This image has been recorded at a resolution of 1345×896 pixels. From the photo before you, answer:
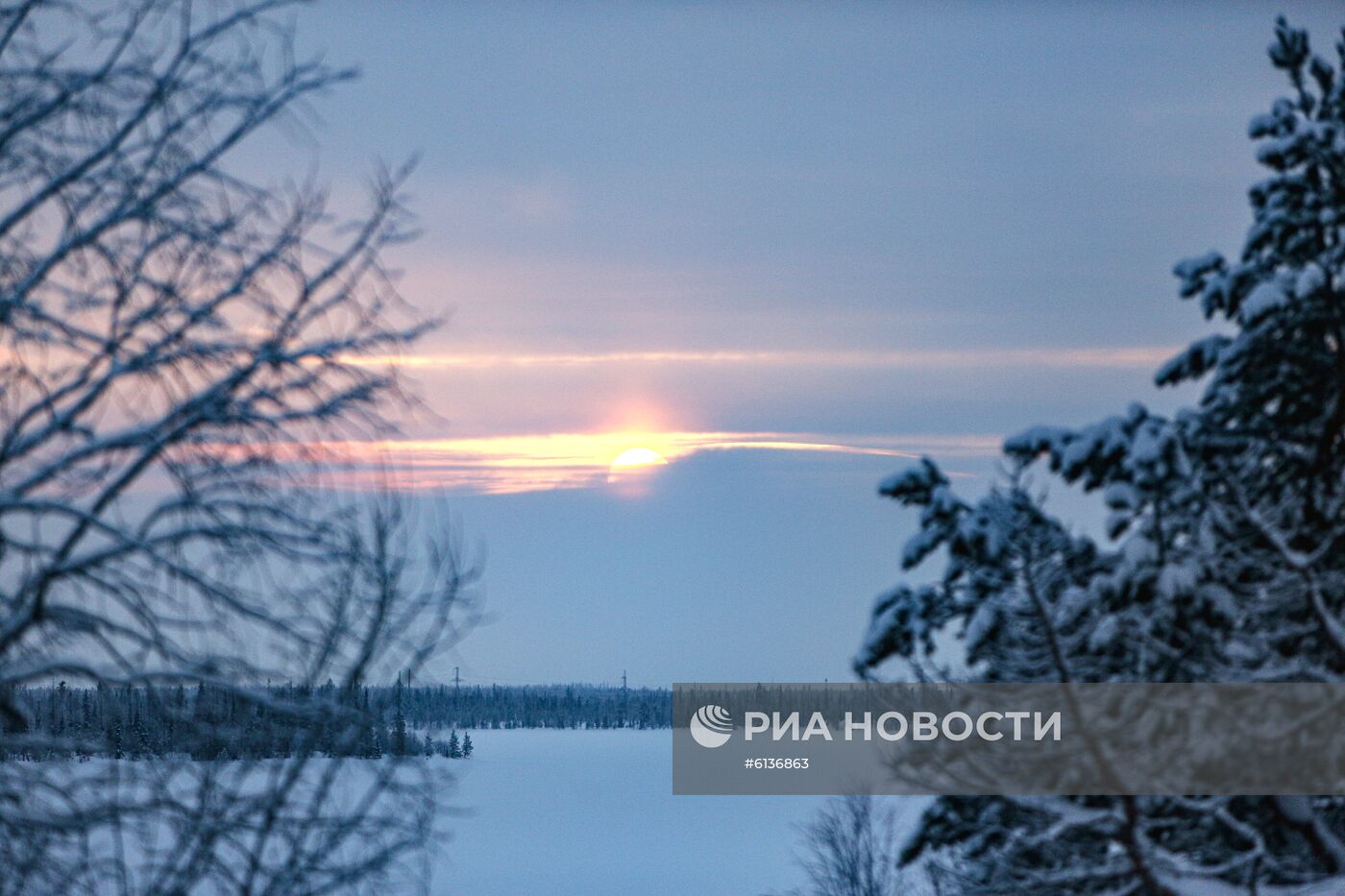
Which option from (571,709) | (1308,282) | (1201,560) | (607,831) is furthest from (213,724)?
(571,709)

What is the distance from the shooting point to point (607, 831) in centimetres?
7862

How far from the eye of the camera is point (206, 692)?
5719mm

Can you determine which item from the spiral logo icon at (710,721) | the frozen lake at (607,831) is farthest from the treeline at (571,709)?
the spiral logo icon at (710,721)

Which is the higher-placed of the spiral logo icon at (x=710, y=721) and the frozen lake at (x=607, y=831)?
the frozen lake at (x=607, y=831)

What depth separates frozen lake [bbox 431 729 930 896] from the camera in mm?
59125

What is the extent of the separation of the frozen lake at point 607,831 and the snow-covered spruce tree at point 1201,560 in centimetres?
2796

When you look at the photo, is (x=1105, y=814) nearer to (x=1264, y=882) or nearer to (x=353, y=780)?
(x=1264, y=882)

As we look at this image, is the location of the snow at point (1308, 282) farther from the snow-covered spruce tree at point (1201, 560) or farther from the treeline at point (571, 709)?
the treeline at point (571, 709)

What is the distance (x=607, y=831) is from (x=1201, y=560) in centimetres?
7393

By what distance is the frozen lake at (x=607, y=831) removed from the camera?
194ft

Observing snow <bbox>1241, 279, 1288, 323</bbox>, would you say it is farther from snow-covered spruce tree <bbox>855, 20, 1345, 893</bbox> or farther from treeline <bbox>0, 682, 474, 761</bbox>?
treeline <bbox>0, 682, 474, 761</bbox>

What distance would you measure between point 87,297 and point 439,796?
2807mm

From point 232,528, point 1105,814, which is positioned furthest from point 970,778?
point 232,528

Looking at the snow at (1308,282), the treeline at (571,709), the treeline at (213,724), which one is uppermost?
the treeline at (571,709)
